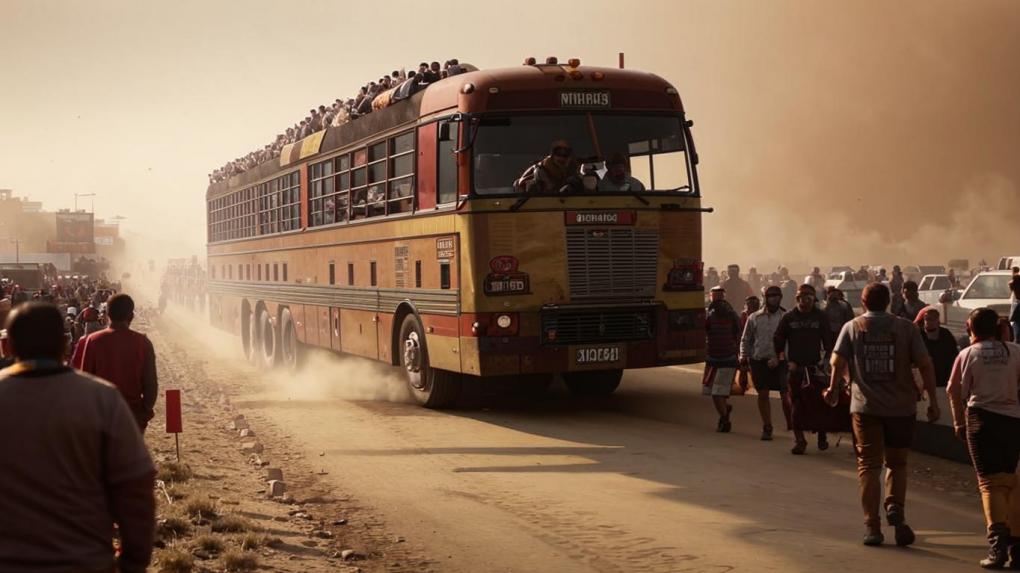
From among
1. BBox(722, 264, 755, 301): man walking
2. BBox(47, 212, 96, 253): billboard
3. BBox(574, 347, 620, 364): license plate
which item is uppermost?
BBox(47, 212, 96, 253): billboard

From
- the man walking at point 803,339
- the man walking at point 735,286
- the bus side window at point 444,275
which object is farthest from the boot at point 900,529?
the man walking at point 735,286

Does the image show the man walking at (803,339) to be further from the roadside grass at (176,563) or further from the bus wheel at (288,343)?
the bus wheel at (288,343)

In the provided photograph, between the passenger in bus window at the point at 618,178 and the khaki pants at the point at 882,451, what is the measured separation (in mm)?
6409

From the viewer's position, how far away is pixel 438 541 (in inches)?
336

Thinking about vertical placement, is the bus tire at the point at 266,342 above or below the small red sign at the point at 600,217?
below

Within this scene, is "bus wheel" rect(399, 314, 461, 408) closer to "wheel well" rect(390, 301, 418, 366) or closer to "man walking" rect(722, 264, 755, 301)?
"wheel well" rect(390, 301, 418, 366)

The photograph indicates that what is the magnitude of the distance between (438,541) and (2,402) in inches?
200

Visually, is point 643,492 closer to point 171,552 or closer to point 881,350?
point 881,350

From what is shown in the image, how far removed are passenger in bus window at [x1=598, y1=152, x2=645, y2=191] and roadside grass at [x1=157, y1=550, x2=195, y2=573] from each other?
782cm

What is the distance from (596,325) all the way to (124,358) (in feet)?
21.4

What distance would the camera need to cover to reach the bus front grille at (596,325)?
46.2 feet

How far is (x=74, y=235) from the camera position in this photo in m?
147

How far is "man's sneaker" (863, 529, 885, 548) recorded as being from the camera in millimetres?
8156

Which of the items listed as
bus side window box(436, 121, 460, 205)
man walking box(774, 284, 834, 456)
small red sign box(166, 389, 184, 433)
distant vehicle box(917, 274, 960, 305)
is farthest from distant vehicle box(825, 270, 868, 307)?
small red sign box(166, 389, 184, 433)
